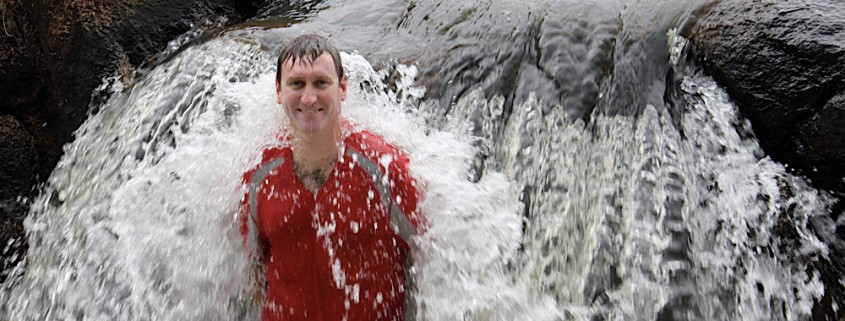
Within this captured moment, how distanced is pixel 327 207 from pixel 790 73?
2.29 metres

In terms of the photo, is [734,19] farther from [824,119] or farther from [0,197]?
[0,197]

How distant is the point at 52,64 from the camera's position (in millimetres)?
4902

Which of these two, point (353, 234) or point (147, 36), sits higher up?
point (353, 234)

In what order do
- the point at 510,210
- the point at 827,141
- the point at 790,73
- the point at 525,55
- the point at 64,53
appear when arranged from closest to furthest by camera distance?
the point at 827,141 → the point at 790,73 → the point at 510,210 → the point at 525,55 → the point at 64,53

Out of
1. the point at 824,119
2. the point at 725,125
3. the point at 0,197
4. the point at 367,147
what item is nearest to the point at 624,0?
the point at 725,125

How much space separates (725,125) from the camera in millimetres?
3250

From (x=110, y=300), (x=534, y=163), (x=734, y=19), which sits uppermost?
(x=734, y=19)

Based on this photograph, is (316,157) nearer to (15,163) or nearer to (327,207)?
(327,207)

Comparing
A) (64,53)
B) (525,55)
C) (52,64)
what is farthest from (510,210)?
(52,64)

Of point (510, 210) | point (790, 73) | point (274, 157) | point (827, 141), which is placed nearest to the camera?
point (274, 157)

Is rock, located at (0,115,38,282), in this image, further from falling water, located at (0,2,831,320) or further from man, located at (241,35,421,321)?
man, located at (241,35,421,321)

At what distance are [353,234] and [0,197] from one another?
12.6ft

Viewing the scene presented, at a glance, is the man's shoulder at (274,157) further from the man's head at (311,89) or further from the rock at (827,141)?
the rock at (827,141)

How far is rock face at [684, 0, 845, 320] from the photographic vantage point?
2951 millimetres
